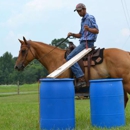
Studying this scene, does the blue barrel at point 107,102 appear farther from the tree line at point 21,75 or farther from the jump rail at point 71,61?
the tree line at point 21,75

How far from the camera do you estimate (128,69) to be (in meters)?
8.81

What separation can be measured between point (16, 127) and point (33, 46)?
250 cm

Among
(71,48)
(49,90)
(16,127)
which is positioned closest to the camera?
(49,90)

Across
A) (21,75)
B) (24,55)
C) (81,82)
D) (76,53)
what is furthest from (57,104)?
(21,75)

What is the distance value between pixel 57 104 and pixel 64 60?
230 cm

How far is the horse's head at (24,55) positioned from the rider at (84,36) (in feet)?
3.87

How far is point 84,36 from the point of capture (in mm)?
9273

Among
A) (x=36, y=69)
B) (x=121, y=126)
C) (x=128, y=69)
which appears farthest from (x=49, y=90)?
(x=36, y=69)

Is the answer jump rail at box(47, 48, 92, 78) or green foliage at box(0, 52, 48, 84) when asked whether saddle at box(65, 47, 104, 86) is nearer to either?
jump rail at box(47, 48, 92, 78)

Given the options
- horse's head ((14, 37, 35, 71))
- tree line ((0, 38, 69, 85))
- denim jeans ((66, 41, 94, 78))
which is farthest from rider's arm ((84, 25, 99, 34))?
tree line ((0, 38, 69, 85))

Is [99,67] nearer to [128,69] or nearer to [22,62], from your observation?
[128,69]

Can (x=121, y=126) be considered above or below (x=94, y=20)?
below

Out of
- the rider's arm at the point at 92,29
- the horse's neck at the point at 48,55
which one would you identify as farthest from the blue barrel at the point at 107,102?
the horse's neck at the point at 48,55

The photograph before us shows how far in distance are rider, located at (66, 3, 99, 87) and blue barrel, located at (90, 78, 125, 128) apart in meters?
1.22
